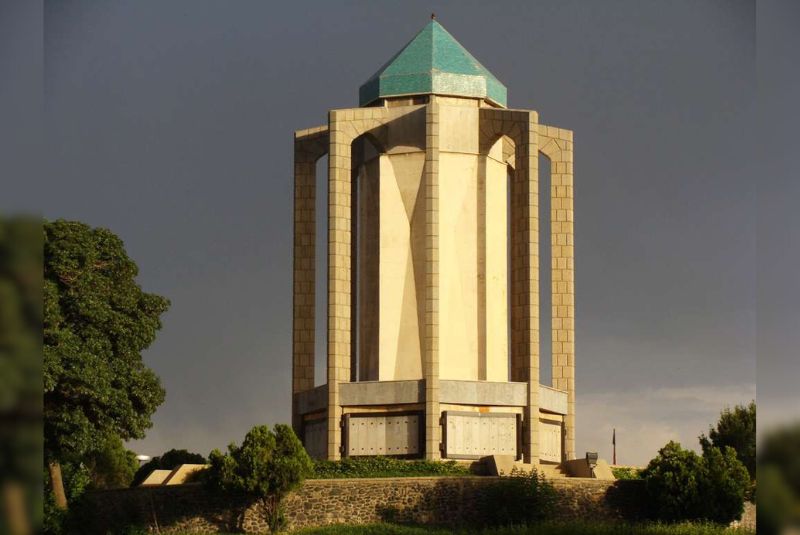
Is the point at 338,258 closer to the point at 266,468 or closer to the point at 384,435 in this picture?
the point at 384,435

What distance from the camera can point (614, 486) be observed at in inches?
1623

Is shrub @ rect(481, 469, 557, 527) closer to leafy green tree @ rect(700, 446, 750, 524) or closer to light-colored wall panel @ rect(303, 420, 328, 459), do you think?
leafy green tree @ rect(700, 446, 750, 524)

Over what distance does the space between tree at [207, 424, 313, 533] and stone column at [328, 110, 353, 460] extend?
6.60m

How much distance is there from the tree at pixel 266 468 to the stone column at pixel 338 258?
660 cm

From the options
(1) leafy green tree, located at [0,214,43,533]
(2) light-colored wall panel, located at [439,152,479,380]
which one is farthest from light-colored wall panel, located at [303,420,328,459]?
(1) leafy green tree, located at [0,214,43,533]

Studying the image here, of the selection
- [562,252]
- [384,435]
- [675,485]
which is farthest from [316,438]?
[675,485]

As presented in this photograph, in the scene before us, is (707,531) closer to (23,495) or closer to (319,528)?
(319,528)

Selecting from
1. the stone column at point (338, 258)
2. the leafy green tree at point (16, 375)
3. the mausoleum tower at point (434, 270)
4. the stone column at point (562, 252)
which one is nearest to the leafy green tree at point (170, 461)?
the mausoleum tower at point (434, 270)

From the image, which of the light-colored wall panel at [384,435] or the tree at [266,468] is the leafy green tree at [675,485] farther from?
the tree at [266,468]

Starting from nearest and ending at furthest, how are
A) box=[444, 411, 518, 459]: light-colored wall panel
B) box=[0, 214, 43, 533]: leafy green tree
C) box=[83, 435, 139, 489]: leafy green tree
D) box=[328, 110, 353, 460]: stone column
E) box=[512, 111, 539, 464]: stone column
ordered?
box=[0, 214, 43, 533]: leafy green tree → box=[444, 411, 518, 459]: light-colored wall panel → box=[328, 110, 353, 460]: stone column → box=[512, 111, 539, 464]: stone column → box=[83, 435, 139, 489]: leafy green tree

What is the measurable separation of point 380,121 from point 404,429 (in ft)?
40.3

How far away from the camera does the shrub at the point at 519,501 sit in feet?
128

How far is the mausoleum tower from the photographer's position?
153 feet

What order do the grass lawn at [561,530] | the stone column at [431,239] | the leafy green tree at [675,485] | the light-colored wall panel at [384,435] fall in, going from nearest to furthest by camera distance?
the grass lawn at [561,530] → the leafy green tree at [675,485] → the light-colored wall panel at [384,435] → the stone column at [431,239]
